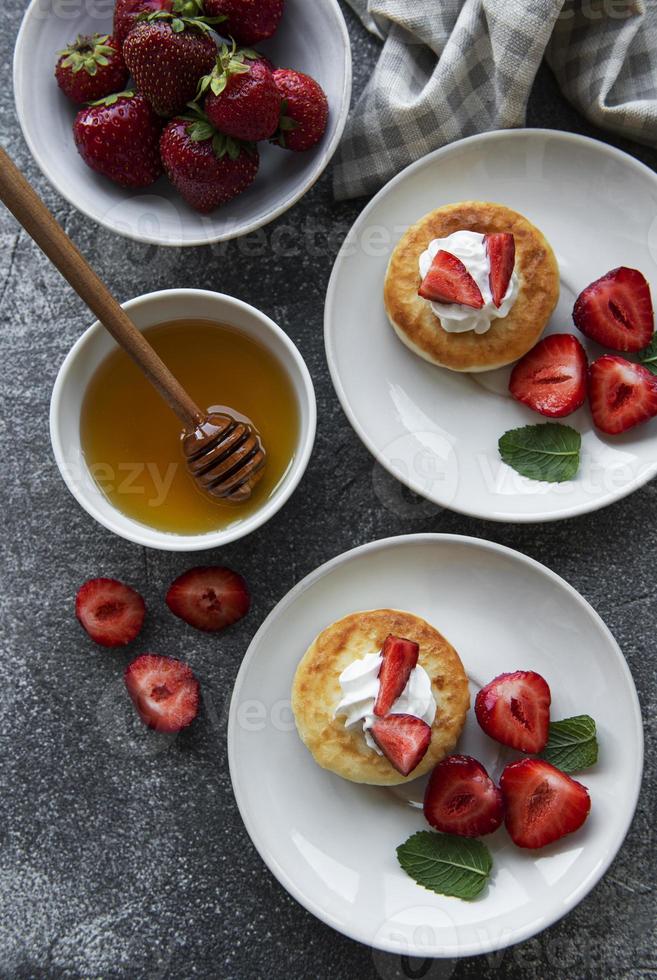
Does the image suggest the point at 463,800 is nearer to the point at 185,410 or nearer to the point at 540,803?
the point at 540,803

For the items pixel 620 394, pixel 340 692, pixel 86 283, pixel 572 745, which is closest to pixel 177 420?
pixel 86 283

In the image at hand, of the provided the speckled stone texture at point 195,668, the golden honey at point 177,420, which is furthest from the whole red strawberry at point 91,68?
the golden honey at point 177,420

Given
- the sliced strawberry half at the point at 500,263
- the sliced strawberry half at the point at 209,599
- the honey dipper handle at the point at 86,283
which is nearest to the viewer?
the honey dipper handle at the point at 86,283

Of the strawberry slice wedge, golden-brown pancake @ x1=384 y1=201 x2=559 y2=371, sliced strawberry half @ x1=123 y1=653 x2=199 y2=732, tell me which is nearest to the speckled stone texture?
sliced strawberry half @ x1=123 y1=653 x2=199 y2=732

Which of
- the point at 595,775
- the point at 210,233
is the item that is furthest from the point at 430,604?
the point at 210,233

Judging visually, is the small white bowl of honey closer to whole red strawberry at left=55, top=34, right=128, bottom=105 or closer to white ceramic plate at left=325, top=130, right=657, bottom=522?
white ceramic plate at left=325, top=130, right=657, bottom=522

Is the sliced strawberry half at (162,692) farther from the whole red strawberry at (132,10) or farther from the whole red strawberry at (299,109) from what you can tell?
the whole red strawberry at (132,10)
